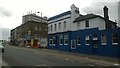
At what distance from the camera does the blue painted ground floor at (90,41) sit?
3256 cm

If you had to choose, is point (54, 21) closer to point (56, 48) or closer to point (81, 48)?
point (56, 48)

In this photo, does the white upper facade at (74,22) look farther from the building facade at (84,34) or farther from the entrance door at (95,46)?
the entrance door at (95,46)

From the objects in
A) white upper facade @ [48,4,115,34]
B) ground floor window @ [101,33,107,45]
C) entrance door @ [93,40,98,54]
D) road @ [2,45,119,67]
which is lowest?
road @ [2,45,119,67]

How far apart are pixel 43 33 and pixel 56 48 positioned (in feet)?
135

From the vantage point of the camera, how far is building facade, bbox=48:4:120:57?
3344cm

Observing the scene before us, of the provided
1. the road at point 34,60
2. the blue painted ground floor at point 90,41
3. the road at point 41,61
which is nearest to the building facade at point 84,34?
the blue painted ground floor at point 90,41

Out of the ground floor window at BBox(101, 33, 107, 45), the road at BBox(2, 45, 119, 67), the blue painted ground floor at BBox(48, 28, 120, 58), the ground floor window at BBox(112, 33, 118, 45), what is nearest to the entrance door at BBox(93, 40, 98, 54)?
the blue painted ground floor at BBox(48, 28, 120, 58)

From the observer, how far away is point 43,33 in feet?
306

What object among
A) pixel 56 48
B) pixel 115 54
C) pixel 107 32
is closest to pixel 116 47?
pixel 115 54

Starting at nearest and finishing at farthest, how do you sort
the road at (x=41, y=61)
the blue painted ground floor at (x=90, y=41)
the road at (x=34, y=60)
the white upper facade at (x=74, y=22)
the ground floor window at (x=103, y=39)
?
the road at (x=34, y=60), the road at (x=41, y=61), the blue painted ground floor at (x=90, y=41), the ground floor window at (x=103, y=39), the white upper facade at (x=74, y=22)

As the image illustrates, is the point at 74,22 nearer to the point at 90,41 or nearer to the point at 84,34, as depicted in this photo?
the point at 84,34

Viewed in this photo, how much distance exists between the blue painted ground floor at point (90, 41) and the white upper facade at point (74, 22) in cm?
115

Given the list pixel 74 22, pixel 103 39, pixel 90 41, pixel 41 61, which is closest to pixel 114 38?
pixel 103 39

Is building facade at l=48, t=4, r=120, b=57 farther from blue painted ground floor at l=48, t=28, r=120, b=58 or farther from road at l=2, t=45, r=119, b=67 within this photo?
road at l=2, t=45, r=119, b=67
